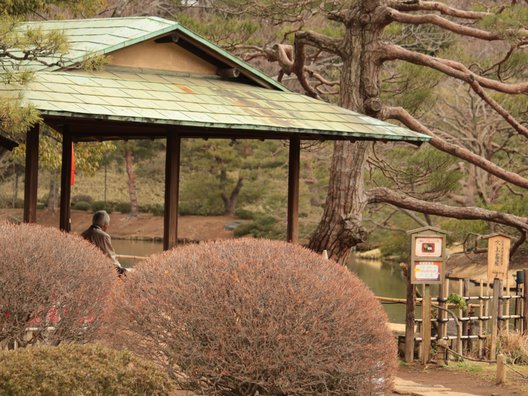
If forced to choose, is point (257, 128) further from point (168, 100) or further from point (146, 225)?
point (146, 225)

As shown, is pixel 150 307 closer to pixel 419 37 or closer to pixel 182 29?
pixel 182 29

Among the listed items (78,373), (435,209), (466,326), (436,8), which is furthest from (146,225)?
(78,373)

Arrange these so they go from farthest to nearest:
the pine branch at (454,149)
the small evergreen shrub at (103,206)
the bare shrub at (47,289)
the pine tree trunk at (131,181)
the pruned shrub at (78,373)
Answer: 1. the small evergreen shrub at (103,206)
2. the pine tree trunk at (131,181)
3. the pine branch at (454,149)
4. the bare shrub at (47,289)
5. the pruned shrub at (78,373)

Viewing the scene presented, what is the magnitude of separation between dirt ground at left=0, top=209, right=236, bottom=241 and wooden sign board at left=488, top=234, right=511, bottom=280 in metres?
22.9

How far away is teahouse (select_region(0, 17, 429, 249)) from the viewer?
396 inches

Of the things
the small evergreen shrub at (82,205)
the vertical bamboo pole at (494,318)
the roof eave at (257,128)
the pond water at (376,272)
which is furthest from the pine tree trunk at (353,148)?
the small evergreen shrub at (82,205)

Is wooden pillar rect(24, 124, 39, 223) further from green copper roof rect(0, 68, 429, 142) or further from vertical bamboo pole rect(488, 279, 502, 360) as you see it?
vertical bamboo pole rect(488, 279, 502, 360)

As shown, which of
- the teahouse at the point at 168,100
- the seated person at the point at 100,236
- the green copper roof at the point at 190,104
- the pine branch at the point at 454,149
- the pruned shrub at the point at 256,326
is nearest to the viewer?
the pruned shrub at the point at 256,326

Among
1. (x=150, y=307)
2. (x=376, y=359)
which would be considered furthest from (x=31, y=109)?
(x=376, y=359)

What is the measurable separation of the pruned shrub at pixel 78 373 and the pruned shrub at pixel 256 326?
0.43 meters

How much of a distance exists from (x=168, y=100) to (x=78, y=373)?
5.66m

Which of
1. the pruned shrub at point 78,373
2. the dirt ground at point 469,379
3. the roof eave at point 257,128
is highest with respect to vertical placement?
the roof eave at point 257,128

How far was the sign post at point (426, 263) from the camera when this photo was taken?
35.7ft

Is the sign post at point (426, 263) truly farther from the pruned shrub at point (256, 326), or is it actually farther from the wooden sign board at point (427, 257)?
the pruned shrub at point (256, 326)
